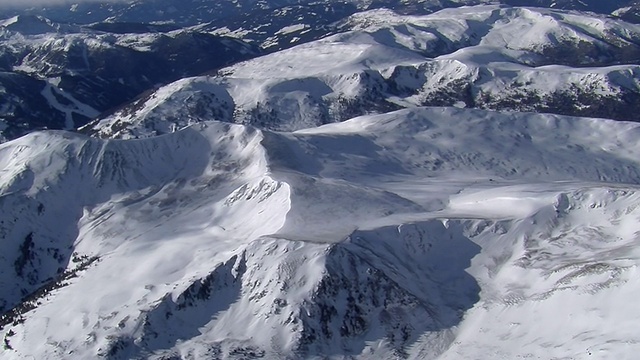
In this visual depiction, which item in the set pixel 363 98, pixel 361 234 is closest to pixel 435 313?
pixel 361 234

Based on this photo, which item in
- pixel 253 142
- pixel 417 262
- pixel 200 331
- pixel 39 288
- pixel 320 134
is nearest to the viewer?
pixel 200 331

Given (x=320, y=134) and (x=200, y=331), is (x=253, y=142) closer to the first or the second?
(x=320, y=134)

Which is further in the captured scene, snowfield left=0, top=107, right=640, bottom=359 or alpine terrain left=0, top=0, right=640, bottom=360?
alpine terrain left=0, top=0, right=640, bottom=360

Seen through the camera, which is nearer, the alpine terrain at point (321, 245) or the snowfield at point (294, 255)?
the snowfield at point (294, 255)

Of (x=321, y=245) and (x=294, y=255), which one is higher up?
(x=294, y=255)

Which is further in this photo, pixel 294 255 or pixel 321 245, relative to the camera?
pixel 321 245

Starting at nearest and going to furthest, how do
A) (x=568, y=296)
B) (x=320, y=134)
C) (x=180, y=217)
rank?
(x=568, y=296), (x=180, y=217), (x=320, y=134)

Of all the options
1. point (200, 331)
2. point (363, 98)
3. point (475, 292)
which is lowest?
point (363, 98)

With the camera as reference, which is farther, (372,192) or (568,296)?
(372,192)
